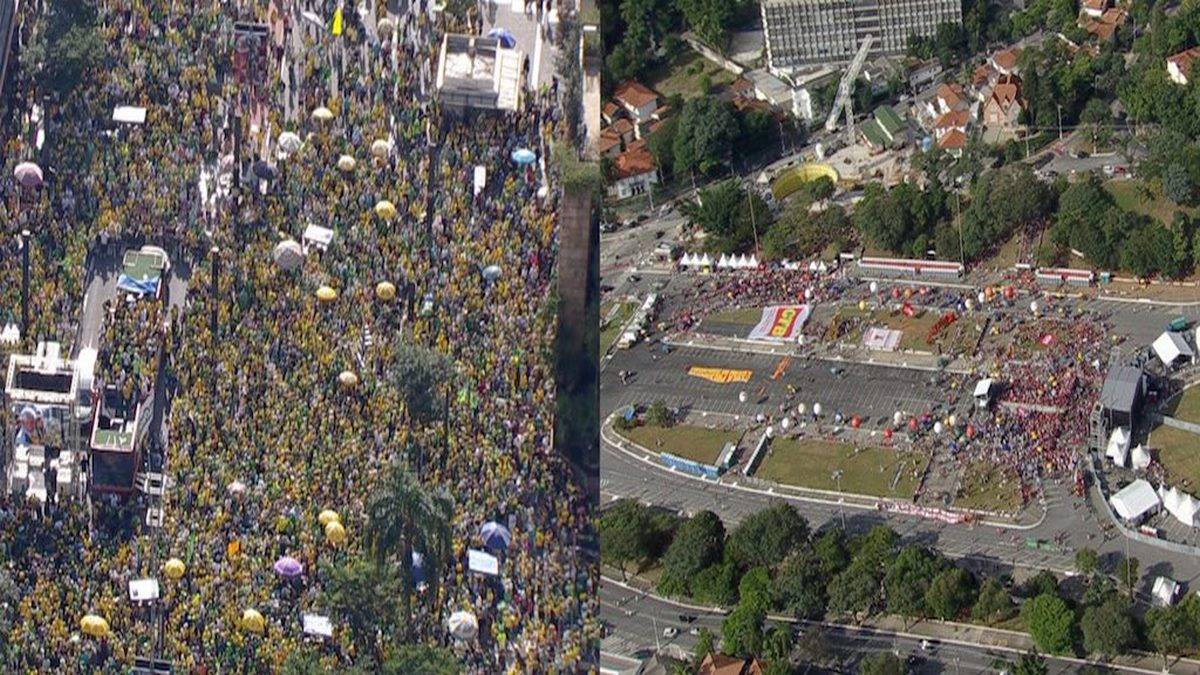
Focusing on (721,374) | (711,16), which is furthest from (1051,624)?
(711,16)

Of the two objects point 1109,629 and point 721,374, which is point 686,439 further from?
point 1109,629

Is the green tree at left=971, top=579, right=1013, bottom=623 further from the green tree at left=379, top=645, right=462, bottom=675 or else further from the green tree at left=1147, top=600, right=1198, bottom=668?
the green tree at left=379, top=645, right=462, bottom=675

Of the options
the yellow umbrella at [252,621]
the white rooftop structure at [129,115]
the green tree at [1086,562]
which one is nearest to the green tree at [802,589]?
the green tree at [1086,562]

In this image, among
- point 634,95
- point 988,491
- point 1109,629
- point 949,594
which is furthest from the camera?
point 634,95

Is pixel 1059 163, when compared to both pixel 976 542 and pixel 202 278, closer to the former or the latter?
pixel 976 542

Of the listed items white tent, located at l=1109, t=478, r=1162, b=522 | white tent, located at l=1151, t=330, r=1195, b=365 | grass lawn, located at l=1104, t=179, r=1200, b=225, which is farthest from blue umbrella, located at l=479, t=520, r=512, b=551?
grass lawn, located at l=1104, t=179, r=1200, b=225

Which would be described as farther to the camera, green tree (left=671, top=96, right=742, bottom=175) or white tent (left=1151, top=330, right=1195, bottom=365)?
green tree (left=671, top=96, right=742, bottom=175)
